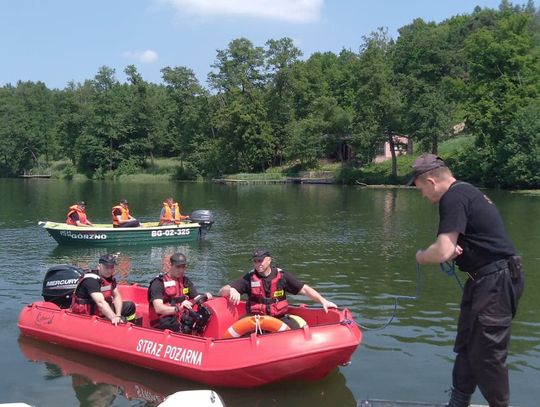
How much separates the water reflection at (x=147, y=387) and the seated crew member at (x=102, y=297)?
67cm

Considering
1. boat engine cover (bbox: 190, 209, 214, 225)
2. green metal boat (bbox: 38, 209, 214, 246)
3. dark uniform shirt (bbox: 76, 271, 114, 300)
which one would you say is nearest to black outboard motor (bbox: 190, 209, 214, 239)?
boat engine cover (bbox: 190, 209, 214, 225)

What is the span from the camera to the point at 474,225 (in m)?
4.17

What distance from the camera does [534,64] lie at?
5016 centimetres

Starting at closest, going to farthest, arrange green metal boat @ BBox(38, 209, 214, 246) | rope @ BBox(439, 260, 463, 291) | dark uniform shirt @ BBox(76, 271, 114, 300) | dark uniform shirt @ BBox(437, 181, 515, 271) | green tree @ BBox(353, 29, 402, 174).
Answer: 1. dark uniform shirt @ BBox(437, 181, 515, 271)
2. rope @ BBox(439, 260, 463, 291)
3. dark uniform shirt @ BBox(76, 271, 114, 300)
4. green metal boat @ BBox(38, 209, 214, 246)
5. green tree @ BBox(353, 29, 402, 174)

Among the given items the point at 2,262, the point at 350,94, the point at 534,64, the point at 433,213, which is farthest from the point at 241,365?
the point at 350,94

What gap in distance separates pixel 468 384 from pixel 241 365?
10.3 ft

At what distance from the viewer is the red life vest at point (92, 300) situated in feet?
28.6

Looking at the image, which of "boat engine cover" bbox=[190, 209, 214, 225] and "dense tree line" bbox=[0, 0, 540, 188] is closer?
"boat engine cover" bbox=[190, 209, 214, 225]

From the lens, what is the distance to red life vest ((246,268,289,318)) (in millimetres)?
7750

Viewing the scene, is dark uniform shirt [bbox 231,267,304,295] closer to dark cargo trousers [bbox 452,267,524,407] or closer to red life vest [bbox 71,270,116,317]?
red life vest [bbox 71,270,116,317]

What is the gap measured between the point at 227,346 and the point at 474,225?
3.98 m

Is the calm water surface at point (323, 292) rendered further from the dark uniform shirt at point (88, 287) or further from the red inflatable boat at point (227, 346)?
the dark uniform shirt at point (88, 287)

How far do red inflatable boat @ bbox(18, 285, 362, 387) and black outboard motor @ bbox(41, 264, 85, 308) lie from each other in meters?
1.09

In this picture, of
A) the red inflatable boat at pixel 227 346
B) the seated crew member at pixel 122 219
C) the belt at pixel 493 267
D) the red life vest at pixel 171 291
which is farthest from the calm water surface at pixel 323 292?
the belt at pixel 493 267
